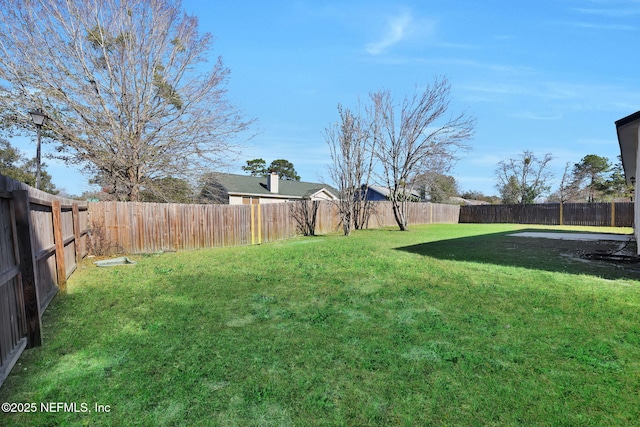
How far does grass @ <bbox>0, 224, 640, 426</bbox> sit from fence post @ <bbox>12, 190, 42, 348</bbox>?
0.18 metres

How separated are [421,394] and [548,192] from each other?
39023 mm

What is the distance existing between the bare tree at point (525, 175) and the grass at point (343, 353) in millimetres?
32948

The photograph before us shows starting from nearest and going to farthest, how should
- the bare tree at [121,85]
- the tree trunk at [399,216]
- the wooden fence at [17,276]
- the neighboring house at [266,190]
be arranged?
the wooden fence at [17,276]
the bare tree at [121,85]
the tree trunk at [399,216]
the neighboring house at [266,190]

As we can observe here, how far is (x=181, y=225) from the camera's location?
9.80 metres

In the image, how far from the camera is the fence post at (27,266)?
2865 mm

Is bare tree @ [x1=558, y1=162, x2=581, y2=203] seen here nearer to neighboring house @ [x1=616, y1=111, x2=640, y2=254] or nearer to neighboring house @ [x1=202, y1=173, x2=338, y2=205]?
neighboring house @ [x1=202, y1=173, x2=338, y2=205]

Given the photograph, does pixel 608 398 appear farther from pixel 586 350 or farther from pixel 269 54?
pixel 269 54

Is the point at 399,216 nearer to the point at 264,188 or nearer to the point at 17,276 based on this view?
the point at 264,188

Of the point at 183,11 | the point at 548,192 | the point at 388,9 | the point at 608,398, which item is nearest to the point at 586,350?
the point at 608,398

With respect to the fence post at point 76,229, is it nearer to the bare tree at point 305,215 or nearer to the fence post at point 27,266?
the fence post at point 27,266

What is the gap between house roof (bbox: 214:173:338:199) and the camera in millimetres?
24973

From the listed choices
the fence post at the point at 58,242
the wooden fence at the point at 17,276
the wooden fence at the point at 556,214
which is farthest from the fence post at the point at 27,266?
the wooden fence at the point at 556,214

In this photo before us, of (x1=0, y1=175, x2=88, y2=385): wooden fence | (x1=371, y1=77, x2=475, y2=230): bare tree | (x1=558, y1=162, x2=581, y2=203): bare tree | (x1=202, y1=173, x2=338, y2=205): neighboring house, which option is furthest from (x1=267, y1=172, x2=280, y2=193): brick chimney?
(x1=558, y1=162, x2=581, y2=203): bare tree

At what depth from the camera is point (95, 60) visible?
1090 centimetres
